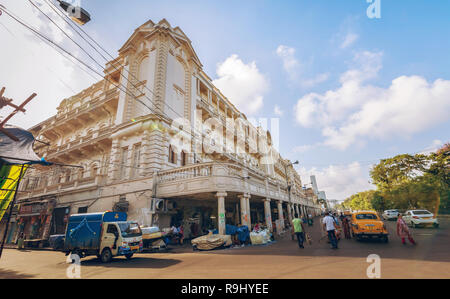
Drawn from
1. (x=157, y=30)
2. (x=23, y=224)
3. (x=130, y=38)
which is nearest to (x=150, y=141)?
(x=157, y=30)

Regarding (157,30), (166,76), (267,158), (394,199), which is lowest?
(394,199)

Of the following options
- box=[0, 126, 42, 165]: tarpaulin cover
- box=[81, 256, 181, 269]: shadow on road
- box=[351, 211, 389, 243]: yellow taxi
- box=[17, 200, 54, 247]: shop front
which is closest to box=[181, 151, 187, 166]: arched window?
box=[0, 126, 42, 165]: tarpaulin cover

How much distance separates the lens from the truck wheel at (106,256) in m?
9.44

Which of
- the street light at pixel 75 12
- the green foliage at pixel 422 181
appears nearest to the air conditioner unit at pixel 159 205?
the street light at pixel 75 12

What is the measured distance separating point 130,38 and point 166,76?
799 cm

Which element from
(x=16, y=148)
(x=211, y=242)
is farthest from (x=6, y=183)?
(x=211, y=242)

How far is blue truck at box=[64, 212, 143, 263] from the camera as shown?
9531 mm

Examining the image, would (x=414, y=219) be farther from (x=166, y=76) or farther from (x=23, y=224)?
(x=23, y=224)

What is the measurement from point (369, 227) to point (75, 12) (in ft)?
51.7

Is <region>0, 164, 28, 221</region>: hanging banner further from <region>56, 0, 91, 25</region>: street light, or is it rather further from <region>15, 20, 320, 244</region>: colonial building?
<region>56, 0, 91, 25</region>: street light

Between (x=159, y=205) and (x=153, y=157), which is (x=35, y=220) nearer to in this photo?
(x=153, y=157)

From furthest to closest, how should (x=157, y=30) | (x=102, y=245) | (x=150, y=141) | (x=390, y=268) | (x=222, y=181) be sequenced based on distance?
(x=157, y=30) → (x=150, y=141) → (x=222, y=181) → (x=102, y=245) → (x=390, y=268)

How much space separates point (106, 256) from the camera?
9547mm

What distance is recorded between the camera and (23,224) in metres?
23.5
